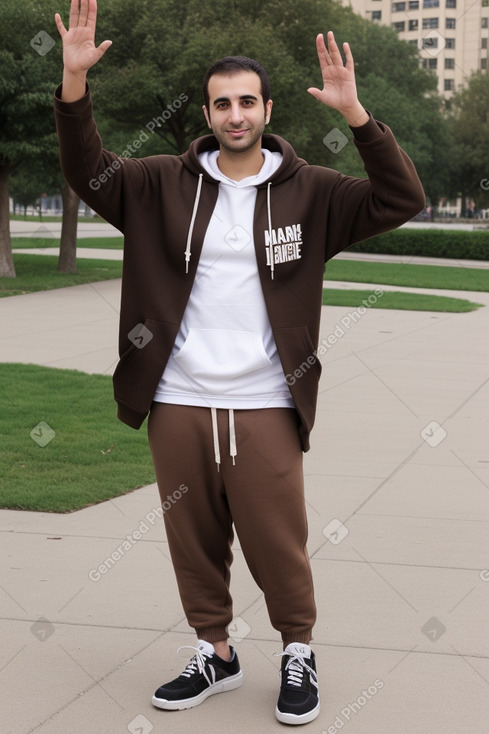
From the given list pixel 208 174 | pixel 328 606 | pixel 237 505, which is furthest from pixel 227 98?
pixel 328 606

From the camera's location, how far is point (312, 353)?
337 cm

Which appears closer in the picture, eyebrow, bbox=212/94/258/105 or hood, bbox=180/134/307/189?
eyebrow, bbox=212/94/258/105

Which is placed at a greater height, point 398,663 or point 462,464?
point 398,663

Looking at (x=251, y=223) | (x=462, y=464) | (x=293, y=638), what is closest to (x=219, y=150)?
(x=251, y=223)

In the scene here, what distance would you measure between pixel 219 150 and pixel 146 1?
24773 mm

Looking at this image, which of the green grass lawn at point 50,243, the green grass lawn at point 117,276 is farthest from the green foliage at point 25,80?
the green grass lawn at point 50,243

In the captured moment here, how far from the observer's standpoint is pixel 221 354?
10.7ft

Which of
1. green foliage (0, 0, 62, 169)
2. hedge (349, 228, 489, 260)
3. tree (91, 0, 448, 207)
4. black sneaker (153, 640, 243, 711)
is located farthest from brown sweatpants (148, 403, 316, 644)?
hedge (349, 228, 489, 260)

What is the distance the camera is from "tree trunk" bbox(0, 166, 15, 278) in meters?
21.4

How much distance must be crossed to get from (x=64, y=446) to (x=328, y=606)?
10.9 ft

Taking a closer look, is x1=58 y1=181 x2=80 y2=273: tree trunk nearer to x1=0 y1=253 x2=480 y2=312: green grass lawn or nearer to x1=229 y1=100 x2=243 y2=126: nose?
x1=0 y1=253 x2=480 y2=312: green grass lawn

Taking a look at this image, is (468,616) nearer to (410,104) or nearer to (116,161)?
(116,161)

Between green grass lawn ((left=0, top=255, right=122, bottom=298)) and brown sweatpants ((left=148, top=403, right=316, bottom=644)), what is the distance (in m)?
15.6

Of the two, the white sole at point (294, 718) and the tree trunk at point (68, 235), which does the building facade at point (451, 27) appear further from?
the white sole at point (294, 718)
